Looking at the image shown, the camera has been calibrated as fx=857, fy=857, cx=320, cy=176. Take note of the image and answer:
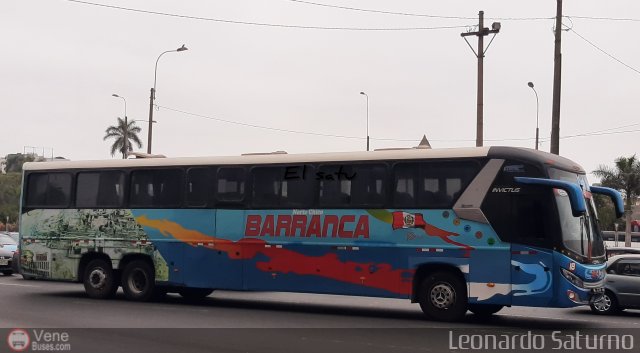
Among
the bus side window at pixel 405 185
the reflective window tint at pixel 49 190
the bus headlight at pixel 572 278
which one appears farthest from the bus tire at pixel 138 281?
the bus headlight at pixel 572 278

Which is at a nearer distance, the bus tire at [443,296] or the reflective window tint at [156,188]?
the bus tire at [443,296]

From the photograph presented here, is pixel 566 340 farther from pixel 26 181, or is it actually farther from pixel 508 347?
pixel 26 181

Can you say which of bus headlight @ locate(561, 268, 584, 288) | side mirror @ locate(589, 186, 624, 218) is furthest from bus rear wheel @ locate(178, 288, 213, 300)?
side mirror @ locate(589, 186, 624, 218)

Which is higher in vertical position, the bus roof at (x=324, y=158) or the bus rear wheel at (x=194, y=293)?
the bus roof at (x=324, y=158)

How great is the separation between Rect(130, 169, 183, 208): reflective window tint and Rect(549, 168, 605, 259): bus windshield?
843 cm

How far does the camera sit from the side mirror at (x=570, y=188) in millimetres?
14375

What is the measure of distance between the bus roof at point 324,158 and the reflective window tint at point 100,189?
22cm

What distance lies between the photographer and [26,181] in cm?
2177

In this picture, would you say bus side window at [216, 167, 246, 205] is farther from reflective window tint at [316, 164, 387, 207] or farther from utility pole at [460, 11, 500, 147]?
utility pole at [460, 11, 500, 147]

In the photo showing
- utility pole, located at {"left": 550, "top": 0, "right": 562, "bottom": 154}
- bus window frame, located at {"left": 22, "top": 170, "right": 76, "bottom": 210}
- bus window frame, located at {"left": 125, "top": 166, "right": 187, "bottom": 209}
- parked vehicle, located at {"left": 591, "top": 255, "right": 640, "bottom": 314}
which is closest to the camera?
parked vehicle, located at {"left": 591, "top": 255, "right": 640, "bottom": 314}

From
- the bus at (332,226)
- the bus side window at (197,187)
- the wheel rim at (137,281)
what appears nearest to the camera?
the bus at (332,226)

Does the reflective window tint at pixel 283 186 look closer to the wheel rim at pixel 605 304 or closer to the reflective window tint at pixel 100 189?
the reflective window tint at pixel 100 189

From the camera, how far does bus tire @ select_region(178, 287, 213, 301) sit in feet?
68.6

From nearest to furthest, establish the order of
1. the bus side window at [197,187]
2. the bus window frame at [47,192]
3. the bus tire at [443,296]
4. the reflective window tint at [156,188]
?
1. the bus tire at [443,296]
2. the bus side window at [197,187]
3. the reflective window tint at [156,188]
4. the bus window frame at [47,192]
